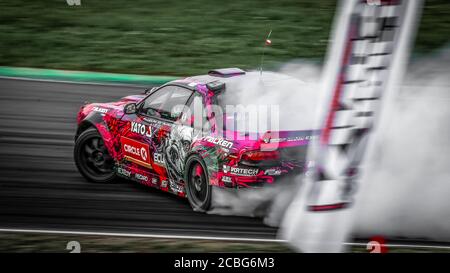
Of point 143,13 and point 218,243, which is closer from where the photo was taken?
point 218,243

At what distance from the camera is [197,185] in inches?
287

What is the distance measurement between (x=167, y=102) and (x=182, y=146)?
0.65 meters

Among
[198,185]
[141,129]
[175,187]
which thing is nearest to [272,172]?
[198,185]

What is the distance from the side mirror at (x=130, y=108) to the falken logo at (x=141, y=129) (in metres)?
0.16

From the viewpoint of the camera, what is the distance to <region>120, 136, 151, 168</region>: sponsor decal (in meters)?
7.88

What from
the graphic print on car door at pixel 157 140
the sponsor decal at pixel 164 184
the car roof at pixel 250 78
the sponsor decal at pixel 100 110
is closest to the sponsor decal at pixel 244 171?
the graphic print on car door at pixel 157 140

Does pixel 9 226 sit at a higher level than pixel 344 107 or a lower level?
lower

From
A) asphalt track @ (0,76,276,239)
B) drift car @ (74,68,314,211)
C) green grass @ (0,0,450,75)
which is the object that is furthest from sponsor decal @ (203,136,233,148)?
green grass @ (0,0,450,75)

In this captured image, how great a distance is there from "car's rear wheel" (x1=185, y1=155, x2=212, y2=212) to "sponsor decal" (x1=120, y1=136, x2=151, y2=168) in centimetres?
69

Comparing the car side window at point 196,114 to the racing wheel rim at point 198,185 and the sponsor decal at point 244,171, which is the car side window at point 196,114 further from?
the sponsor decal at point 244,171

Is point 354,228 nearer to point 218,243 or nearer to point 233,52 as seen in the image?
point 218,243

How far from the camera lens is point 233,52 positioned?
536 inches

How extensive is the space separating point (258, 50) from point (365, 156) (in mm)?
8835

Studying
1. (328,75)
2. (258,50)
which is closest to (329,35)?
(258,50)
